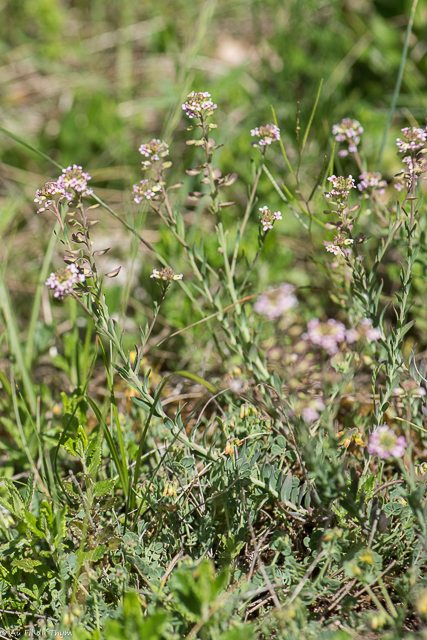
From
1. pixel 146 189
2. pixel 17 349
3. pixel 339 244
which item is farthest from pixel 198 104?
pixel 17 349

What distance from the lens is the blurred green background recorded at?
138 inches

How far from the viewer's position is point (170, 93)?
12.2ft

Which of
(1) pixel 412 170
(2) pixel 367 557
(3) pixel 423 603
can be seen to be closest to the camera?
(3) pixel 423 603

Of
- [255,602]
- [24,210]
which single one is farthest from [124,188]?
[255,602]

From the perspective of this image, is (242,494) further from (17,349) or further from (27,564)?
(17,349)

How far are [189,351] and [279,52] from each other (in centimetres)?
249

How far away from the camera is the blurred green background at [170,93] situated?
352 cm

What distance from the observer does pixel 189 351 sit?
2.82m

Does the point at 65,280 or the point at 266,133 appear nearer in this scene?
the point at 65,280

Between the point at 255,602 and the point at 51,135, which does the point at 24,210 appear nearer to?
the point at 51,135

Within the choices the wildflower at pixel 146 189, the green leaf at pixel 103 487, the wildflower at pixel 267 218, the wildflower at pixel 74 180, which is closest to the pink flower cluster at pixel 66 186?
the wildflower at pixel 74 180

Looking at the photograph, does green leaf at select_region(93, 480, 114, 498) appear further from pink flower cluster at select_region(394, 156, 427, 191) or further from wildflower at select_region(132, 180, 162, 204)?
pink flower cluster at select_region(394, 156, 427, 191)

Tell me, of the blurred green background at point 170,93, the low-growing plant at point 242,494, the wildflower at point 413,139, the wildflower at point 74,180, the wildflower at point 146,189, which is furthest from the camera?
the blurred green background at point 170,93

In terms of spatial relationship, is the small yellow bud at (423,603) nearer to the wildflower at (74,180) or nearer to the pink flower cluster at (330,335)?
the pink flower cluster at (330,335)
